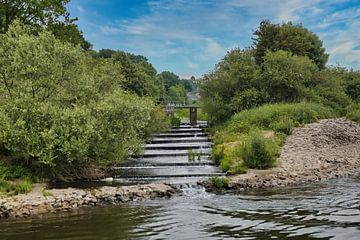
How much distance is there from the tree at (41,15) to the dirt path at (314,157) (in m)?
22.0

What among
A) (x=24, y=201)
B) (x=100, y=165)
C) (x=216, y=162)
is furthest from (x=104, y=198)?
(x=216, y=162)

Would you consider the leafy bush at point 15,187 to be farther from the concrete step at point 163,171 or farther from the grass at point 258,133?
the grass at point 258,133

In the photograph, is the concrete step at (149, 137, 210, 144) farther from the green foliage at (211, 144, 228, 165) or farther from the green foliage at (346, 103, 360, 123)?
the green foliage at (346, 103, 360, 123)

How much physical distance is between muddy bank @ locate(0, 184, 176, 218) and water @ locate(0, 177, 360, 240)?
2.12 feet

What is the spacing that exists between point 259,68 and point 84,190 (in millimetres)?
24114

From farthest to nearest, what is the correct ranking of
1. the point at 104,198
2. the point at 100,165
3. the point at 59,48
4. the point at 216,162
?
the point at 216,162, the point at 100,165, the point at 59,48, the point at 104,198

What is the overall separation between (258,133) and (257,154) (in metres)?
1.91

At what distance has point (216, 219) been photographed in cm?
1380

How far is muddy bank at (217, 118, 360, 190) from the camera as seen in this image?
20125 mm

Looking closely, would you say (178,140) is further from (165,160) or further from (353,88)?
(353,88)

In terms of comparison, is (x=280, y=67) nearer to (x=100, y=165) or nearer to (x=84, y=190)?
(x=100, y=165)

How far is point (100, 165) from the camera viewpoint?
2331cm

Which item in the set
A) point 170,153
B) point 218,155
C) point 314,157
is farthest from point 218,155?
point 314,157

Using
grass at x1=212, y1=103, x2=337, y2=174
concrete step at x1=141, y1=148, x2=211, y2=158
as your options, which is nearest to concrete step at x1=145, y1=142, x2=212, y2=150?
concrete step at x1=141, y1=148, x2=211, y2=158
